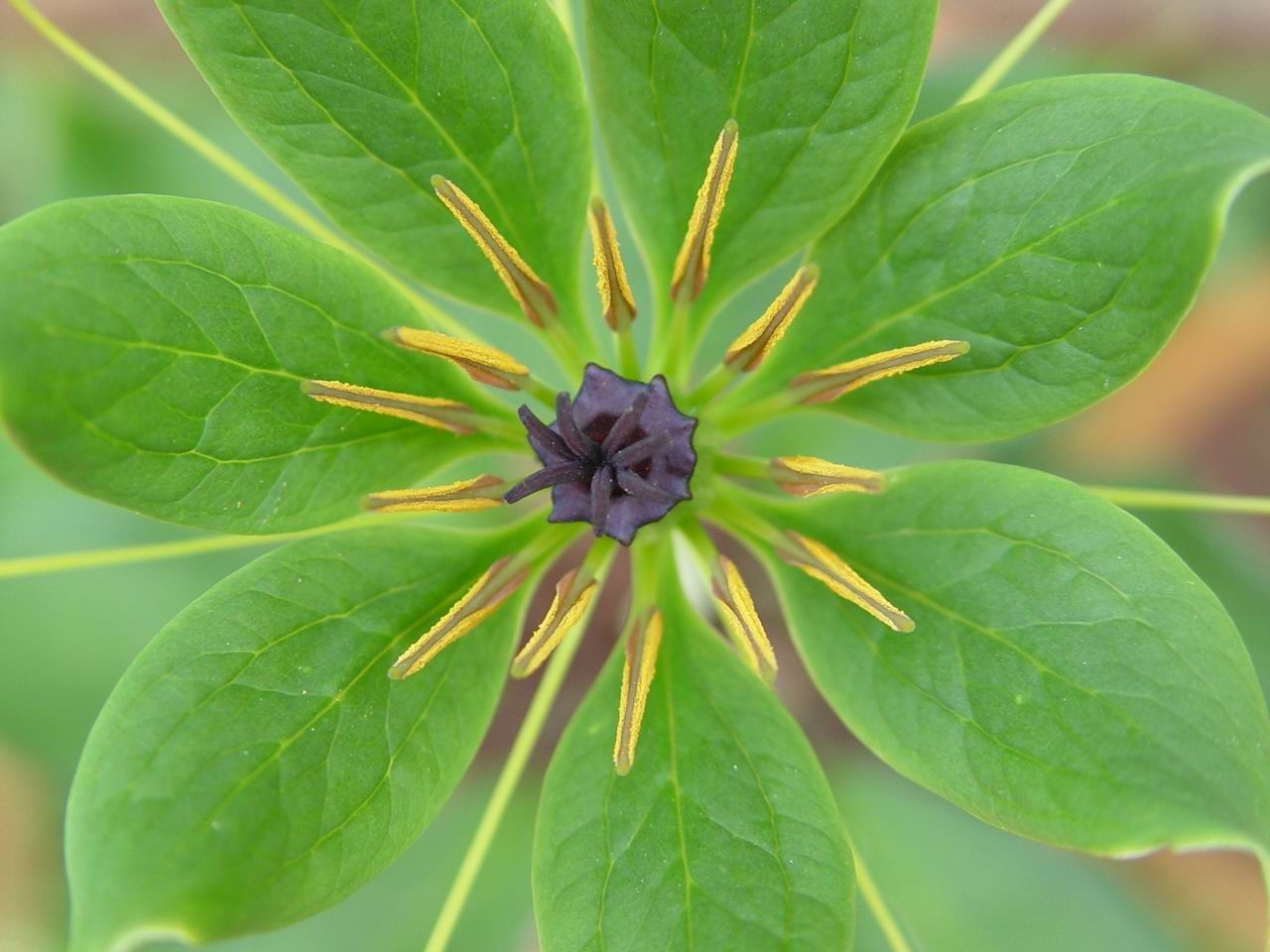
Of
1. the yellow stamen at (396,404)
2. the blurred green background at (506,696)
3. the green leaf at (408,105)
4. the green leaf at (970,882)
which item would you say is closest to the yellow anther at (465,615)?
the yellow stamen at (396,404)

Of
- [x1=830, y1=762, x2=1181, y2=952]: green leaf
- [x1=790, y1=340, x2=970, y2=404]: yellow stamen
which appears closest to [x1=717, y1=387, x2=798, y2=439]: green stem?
[x1=790, y1=340, x2=970, y2=404]: yellow stamen

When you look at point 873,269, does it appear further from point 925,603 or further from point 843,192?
point 925,603

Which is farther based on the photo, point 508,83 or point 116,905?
point 508,83

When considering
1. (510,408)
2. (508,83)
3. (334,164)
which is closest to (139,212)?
(334,164)

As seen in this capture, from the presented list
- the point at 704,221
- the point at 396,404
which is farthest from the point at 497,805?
the point at 704,221

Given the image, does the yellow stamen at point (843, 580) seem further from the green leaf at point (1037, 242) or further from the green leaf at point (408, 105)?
the green leaf at point (408, 105)

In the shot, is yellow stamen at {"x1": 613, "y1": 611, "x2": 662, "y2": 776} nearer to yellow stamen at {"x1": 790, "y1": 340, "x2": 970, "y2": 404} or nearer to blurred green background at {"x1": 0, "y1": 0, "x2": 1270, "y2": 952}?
yellow stamen at {"x1": 790, "y1": 340, "x2": 970, "y2": 404}
